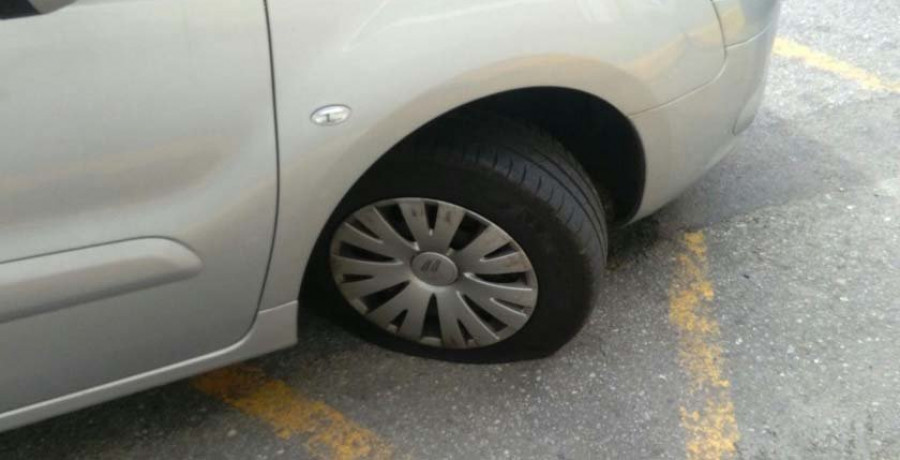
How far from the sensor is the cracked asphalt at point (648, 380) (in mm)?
2025

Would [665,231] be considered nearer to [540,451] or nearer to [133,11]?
[540,451]

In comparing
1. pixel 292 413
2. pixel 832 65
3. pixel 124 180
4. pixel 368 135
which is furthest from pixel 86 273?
pixel 832 65

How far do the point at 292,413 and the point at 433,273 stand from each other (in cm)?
53

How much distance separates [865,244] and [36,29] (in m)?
2.24

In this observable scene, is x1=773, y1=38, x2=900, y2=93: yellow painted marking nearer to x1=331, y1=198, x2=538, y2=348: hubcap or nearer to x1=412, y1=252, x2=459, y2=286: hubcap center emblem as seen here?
x1=331, y1=198, x2=538, y2=348: hubcap

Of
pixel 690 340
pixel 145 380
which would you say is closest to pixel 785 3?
pixel 690 340

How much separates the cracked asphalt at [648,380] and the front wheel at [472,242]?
0.15 meters

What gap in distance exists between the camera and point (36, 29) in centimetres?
134

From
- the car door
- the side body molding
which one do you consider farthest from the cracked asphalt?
the side body molding

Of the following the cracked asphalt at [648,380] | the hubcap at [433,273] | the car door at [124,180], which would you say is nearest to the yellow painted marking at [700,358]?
the cracked asphalt at [648,380]

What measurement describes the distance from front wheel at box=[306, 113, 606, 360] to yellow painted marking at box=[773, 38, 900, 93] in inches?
73.3

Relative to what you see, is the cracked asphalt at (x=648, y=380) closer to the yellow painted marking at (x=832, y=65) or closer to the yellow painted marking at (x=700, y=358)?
the yellow painted marking at (x=700, y=358)

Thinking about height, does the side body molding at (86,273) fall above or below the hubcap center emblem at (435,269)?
above

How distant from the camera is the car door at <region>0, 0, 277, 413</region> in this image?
1381 mm
